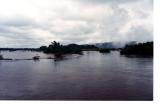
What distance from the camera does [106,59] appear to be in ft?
11.3

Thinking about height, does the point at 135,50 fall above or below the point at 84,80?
above

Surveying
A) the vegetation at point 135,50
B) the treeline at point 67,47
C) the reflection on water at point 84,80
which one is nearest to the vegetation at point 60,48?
the treeline at point 67,47

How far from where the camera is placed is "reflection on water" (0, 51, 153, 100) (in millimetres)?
2594

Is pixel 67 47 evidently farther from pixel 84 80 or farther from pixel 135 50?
pixel 135 50

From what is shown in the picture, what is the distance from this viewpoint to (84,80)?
2.89 meters

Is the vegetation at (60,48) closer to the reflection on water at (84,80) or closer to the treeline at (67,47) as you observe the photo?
the treeline at (67,47)

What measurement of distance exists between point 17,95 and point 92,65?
1087mm

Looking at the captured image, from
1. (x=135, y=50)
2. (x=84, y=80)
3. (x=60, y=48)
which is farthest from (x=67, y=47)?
(x=135, y=50)

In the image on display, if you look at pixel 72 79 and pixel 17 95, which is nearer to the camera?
pixel 17 95

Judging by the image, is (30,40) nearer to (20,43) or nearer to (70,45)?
A: (20,43)

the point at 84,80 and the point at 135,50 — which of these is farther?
the point at 135,50
